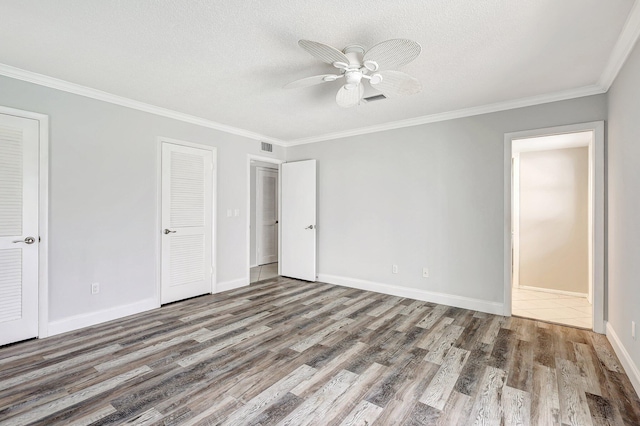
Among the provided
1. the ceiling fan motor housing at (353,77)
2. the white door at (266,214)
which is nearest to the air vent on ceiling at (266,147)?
the white door at (266,214)

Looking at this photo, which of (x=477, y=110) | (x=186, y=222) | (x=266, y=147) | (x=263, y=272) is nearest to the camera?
(x=477, y=110)

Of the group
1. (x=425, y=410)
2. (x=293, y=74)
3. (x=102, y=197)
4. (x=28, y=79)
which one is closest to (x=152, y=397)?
(x=425, y=410)

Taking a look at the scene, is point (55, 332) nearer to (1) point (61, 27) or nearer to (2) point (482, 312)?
(1) point (61, 27)

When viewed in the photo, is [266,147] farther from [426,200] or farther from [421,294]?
[421,294]

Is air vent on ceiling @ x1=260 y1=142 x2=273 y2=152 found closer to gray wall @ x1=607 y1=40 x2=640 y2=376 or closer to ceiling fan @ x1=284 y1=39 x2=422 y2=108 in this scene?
ceiling fan @ x1=284 y1=39 x2=422 y2=108

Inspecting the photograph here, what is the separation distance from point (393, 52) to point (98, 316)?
3.91 m

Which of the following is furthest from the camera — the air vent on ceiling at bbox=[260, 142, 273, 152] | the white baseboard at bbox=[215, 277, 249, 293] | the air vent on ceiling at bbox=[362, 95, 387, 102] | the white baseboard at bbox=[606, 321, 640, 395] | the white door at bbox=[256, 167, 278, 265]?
the white door at bbox=[256, 167, 278, 265]

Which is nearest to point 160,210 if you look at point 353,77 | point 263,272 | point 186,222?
point 186,222

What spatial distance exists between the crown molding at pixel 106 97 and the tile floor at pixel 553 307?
4.76 meters

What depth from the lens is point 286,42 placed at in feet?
7.47

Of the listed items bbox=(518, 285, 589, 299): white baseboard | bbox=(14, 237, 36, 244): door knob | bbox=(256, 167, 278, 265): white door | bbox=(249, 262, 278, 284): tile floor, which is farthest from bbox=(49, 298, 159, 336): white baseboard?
bbox=(518, 285, 589, 299): white baseboard

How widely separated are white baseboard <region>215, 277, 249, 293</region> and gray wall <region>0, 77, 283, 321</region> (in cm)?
95

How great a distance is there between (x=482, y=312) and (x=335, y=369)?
228cm

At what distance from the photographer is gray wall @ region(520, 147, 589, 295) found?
4.61m
